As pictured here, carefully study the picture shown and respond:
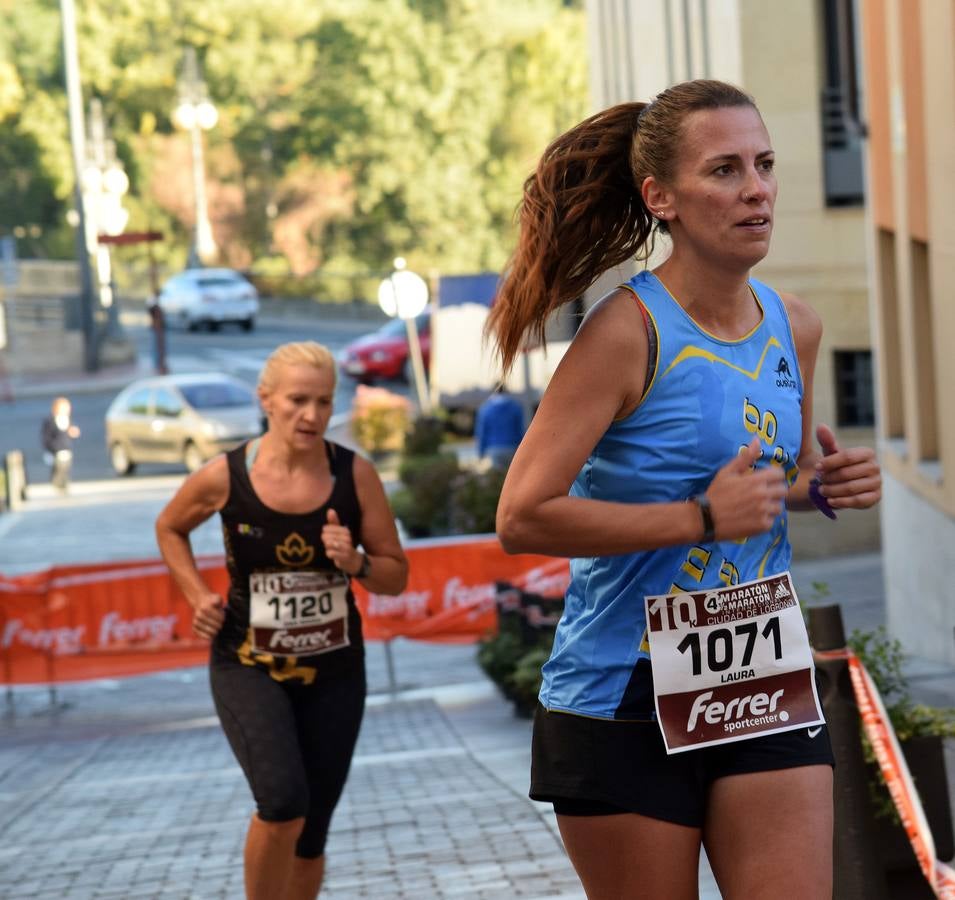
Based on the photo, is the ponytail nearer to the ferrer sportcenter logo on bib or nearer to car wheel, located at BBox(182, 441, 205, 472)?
the ferrer sportcenter logo on bib

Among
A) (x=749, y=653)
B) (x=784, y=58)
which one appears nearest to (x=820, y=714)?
(x=749, y=653)

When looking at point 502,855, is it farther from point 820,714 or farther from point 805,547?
point 805,547

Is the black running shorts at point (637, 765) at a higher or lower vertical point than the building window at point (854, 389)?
higher

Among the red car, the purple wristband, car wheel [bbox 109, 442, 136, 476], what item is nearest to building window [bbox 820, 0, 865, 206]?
the purple wristband

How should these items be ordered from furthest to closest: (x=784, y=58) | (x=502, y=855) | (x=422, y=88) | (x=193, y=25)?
1. (x=193, y=25)
2. (x=422, y=88)
3. (x=784, y=58)
4. (x=502, y=855)

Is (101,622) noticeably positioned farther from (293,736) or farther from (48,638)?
(293,736)

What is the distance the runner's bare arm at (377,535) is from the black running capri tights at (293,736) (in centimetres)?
29

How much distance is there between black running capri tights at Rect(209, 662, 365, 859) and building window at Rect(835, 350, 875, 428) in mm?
15715

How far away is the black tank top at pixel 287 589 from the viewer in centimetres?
561

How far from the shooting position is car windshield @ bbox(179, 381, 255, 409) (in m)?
34.1

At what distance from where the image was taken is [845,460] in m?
3.48

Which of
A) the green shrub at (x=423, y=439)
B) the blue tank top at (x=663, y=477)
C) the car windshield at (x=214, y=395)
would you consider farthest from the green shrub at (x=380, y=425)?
the blue tank top at (x=663, y=477)

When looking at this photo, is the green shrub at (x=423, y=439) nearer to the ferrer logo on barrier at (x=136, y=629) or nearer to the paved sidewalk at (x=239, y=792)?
the paved sidewalk at (x=239, y=792)

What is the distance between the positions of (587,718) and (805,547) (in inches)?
701
